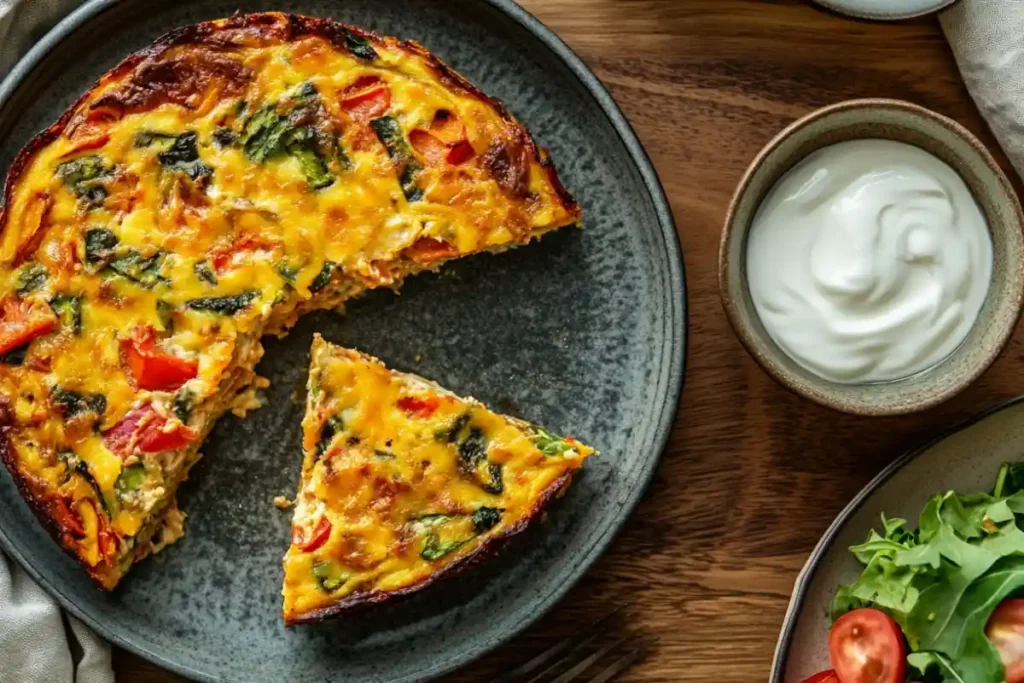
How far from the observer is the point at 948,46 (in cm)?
420

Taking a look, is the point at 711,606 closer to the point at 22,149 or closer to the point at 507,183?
the point at 507,183

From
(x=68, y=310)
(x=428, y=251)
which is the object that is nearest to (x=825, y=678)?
(x=428, y=251)

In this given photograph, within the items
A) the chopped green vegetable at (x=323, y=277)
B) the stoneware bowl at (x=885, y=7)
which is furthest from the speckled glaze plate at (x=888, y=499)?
the chopped green vegetable at (x=323, y=277)

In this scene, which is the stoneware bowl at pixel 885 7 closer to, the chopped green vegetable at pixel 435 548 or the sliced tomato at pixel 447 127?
the sliced tomato at pixel 447 127

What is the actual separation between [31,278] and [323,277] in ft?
3.05

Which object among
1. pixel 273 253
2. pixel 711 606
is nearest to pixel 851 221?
pixel 711 606

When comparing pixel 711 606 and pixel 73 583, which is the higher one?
pixel 73 583

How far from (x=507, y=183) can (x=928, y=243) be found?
133cm

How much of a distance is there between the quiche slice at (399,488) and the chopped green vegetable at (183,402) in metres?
0.38

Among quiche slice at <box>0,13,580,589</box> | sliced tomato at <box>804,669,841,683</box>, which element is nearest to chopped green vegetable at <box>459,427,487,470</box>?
quiche slice at <box>0,13,580,589</box>

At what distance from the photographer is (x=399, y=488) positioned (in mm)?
3795

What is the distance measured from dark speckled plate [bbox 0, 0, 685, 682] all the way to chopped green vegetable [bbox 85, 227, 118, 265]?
1.92 feet

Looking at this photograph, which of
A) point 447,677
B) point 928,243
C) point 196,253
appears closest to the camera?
point 928,243

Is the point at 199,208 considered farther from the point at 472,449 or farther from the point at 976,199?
the point at 976,199
